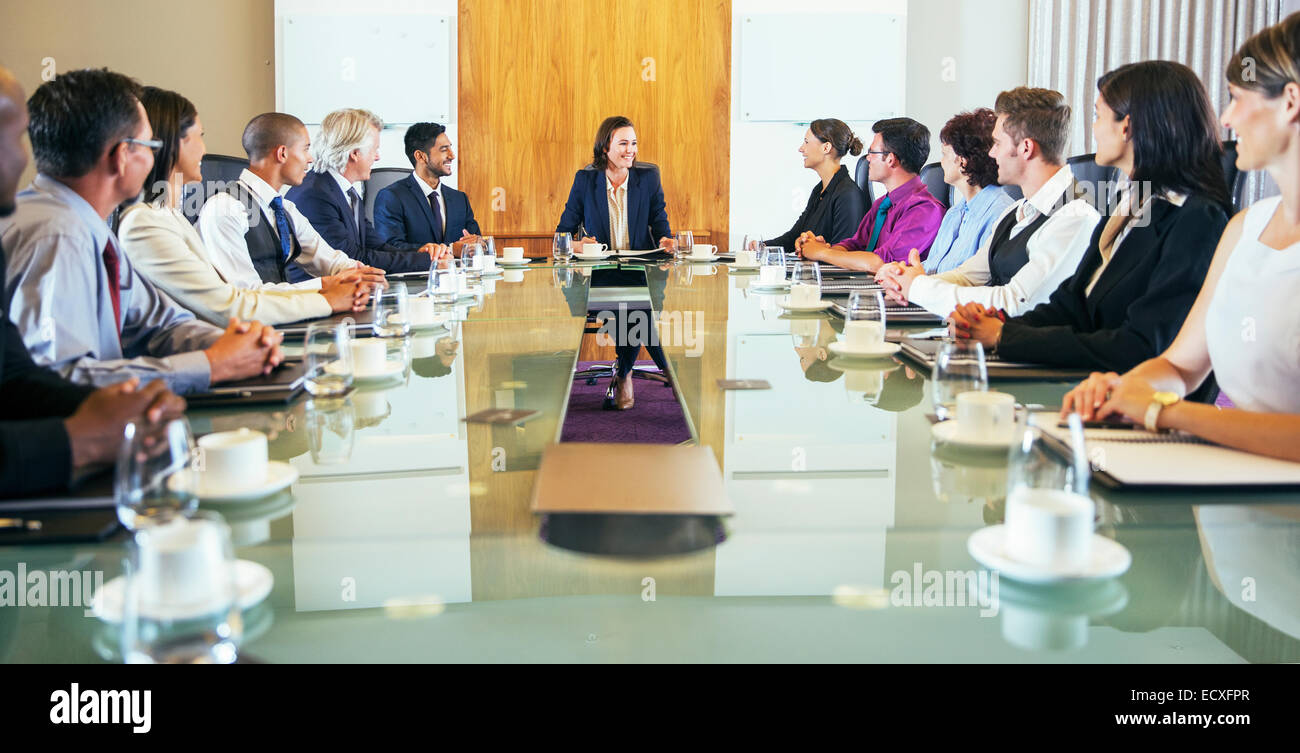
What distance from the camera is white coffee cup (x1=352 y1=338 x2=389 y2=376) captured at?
1.88 meters

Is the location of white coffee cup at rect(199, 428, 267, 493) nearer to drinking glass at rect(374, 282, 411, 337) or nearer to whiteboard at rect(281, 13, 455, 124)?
drinking glass at rect(374, 282, 411, 337)

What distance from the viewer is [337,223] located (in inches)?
171

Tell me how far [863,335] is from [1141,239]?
0.61 metres

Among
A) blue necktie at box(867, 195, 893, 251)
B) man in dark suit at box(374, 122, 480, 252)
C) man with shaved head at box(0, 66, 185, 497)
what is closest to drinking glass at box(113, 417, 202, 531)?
man with shaved head at box(0, 66, 185, 497)

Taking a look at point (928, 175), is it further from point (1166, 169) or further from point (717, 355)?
point (717, 355)

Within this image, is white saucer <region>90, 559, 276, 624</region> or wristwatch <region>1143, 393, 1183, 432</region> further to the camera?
wristwatch <region>1143, 393, 1183, 432</region>

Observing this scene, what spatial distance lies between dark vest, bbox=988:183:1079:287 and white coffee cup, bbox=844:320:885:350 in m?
0.93

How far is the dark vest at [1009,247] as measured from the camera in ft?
9.41

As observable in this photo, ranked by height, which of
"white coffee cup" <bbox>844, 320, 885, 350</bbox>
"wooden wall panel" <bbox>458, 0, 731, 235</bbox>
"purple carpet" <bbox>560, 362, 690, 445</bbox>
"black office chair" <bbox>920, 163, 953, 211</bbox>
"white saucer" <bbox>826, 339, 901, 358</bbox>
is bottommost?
"purple carpet" <bbox>560, 362, 690, 445</bbox>

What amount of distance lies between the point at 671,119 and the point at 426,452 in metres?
5.37

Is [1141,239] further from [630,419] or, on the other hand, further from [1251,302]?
[630,419]

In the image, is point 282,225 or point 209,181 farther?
point 209,181

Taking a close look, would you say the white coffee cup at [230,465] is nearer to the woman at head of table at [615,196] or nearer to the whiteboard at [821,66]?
the woman at head of table at [615,196]

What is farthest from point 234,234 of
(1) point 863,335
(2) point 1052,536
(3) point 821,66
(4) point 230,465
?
(3) point 821,66
